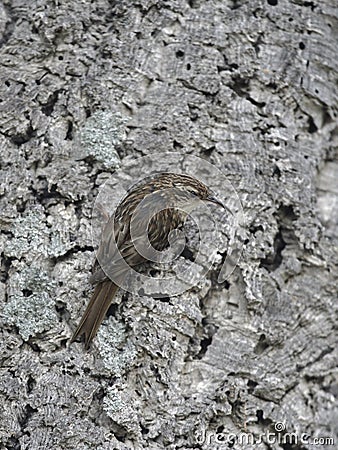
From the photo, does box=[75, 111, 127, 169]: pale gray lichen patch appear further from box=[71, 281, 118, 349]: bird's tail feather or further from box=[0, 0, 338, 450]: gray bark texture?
box=[71, 281, 118, 349]: bird's tail feather

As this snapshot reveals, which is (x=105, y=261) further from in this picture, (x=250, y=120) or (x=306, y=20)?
(x=306, y=20)

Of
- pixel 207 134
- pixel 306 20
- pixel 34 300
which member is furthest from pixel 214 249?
pixel 306 20

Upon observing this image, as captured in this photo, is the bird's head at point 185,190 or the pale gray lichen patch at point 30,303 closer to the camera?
the pale gray lichen patch at point 30,303

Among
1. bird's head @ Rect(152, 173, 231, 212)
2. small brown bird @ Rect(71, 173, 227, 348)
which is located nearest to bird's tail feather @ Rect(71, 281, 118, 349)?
small brown bird @ Rect(71, 173, 227, 348)

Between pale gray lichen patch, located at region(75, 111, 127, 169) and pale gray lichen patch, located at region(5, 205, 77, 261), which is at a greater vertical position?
pale gray lichen patch, located at region(75, 111, 127, 169)

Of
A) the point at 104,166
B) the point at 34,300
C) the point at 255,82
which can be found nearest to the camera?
the point at 34,300

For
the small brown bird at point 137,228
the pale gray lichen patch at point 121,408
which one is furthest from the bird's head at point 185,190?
the pale gray lichen patch at point 121,408

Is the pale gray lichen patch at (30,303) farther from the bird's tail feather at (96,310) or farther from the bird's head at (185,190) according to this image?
the bird's head at (185,190)

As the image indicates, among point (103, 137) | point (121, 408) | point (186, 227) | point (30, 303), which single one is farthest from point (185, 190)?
point (121, 408)
